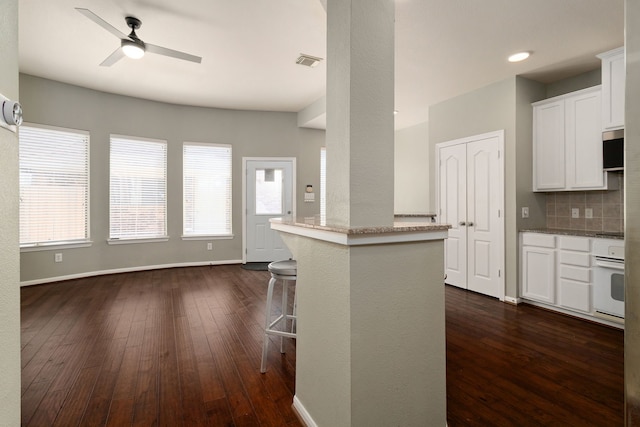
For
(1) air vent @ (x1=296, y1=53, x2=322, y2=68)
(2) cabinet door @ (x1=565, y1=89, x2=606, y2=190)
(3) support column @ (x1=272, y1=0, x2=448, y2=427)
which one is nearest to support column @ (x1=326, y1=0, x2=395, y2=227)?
(3) support column @ (x1=272, y1=0, x2=448, y2=427)

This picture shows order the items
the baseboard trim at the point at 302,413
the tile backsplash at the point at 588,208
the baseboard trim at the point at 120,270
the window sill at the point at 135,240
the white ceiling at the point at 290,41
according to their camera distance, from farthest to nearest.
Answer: the window sill at the point at 135,240
the baseboard trim at the point at 120,270
the tile backsplash at the point at 588,208
the white ceiling at the point at 290,41
the baseboard trim at the point at 302,413

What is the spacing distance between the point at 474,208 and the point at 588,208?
1207 millimetres

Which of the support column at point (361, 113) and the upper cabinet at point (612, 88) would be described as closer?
the support column at point (361, 113)

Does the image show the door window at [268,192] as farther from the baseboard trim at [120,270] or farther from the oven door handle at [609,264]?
the oven door handle at [609,264]

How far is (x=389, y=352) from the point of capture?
4.79ft

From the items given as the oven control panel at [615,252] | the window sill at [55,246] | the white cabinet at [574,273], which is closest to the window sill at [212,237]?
the window sill at [55,246]

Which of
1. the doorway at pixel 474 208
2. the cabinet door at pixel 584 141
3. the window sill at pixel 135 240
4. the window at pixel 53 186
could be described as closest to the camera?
the cabinet door at pixel 584 141

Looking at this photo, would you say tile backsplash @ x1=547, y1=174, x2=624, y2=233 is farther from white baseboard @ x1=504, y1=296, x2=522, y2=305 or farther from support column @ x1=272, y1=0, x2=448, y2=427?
support column @ x1=272, y1=0, x2=448, y2=427

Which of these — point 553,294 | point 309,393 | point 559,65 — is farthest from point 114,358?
point 559,65

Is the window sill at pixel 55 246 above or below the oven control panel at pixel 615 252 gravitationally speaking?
below

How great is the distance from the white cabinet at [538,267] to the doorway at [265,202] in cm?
390

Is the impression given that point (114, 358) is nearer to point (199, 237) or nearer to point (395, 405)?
point (395, 405)

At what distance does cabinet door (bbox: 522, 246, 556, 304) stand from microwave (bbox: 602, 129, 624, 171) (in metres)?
1.03

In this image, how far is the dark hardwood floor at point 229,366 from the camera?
6.00 feet
